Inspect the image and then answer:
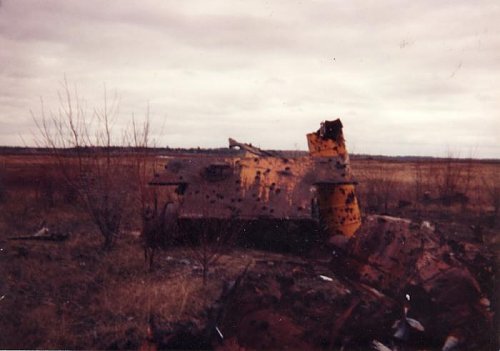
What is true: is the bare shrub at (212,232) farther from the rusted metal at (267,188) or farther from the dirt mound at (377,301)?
the dirt mound at (377,301)

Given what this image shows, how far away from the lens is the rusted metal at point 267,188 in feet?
18.6

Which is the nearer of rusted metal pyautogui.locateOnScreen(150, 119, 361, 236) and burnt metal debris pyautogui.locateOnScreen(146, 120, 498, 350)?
burnt metal debris pyautogui.locateOnScreen(146, 120, 498, 350)

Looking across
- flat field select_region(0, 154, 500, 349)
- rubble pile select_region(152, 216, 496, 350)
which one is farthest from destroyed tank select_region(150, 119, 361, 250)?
rubble pile select_region(152, 216, 496, 350)

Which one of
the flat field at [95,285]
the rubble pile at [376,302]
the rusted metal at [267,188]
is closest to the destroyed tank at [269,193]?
Result: the rusted metal at [267,188]

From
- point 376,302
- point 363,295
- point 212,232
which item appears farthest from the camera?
point 212,232

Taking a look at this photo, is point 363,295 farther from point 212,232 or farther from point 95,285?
point 95,285

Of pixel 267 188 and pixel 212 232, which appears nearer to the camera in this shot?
pixel 212 232

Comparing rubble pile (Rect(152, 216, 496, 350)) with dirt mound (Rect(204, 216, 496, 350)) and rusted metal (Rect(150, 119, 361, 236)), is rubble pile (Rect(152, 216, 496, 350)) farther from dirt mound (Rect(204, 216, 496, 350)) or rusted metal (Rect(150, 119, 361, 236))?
rusted metal (Rect(150, 119, 361, 236))

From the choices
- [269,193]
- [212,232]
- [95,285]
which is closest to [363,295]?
[269,193]

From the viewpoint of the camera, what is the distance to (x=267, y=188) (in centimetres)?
591

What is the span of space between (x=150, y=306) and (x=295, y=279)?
1.53m

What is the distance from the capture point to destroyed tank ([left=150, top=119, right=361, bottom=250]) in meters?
5.66

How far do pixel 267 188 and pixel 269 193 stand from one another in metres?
0.09

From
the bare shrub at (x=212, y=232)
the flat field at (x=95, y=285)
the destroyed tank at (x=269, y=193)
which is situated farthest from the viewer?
the destroyed tank at (x=269, y=193)
